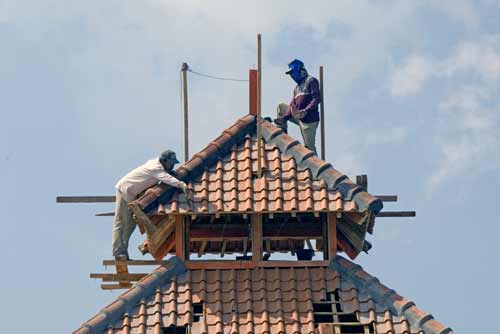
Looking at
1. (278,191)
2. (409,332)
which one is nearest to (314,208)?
(278,191)

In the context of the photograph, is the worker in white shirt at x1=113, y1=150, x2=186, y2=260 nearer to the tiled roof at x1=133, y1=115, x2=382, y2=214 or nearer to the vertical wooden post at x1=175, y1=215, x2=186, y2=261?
the tiled roof at x1=133, y1=115, x2=382, y2=214

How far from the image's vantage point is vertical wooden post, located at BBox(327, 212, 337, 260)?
3084 cm

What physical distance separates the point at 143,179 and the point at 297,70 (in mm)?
3980

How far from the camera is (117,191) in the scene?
3152 cm

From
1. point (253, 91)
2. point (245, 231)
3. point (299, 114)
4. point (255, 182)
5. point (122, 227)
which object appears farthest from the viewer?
point (299, 114)

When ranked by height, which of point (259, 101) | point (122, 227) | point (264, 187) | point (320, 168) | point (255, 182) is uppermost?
point (259, 101)

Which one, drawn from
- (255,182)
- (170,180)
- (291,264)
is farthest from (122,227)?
(291,264)

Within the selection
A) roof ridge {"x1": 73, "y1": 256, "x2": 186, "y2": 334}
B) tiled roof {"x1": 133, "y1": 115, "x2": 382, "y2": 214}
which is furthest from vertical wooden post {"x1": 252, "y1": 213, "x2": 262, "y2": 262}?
roof ridge {"x1": 73, "y1": 256, "x2": 186, "y2": 334}

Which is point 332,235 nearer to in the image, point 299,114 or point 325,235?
point 325,235

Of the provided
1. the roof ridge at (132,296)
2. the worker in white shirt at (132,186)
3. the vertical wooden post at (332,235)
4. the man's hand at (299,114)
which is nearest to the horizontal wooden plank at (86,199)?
the worker in white shirt at (132,186)

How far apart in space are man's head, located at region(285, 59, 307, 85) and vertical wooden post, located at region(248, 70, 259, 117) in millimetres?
Result: 1076

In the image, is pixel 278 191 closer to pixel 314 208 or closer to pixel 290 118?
pixel 314 208

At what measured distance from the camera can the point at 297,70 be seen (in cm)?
3303

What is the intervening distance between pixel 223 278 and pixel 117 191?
2.69 meters
